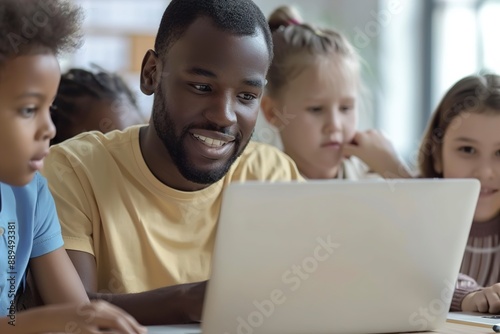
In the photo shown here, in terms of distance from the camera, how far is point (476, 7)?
17.0 ft

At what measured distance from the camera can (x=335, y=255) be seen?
1.00 metres

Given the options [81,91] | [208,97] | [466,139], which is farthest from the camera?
[81,91]

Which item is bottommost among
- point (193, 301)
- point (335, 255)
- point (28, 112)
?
point (193, 301)

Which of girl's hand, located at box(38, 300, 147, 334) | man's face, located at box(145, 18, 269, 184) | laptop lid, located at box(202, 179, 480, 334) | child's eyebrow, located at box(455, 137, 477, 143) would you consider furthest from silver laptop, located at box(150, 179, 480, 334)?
child's eyebrow, located at box(455, 137, 477, 143)

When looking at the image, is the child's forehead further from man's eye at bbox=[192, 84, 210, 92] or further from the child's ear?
the child's ear

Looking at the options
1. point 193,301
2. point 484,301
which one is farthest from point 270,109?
point 193,301

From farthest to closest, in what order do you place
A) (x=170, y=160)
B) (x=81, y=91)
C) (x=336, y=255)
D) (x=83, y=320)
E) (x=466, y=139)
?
(x=81, y=91) < (x=466, y=139) < (x=170, y=160) < (x=336, y=255) < (x=83, y=320)

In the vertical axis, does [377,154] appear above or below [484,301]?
above

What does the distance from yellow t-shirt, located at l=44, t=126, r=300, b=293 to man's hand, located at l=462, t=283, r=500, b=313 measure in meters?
0.46

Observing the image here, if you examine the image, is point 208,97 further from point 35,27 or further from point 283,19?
point 283,19

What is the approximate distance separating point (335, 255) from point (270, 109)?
121 centimetres

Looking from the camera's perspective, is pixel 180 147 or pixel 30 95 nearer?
pixel 30 95

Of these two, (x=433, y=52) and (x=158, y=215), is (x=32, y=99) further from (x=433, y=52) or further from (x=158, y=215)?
(x=433, y=52)

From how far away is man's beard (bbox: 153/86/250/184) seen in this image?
1.35m
